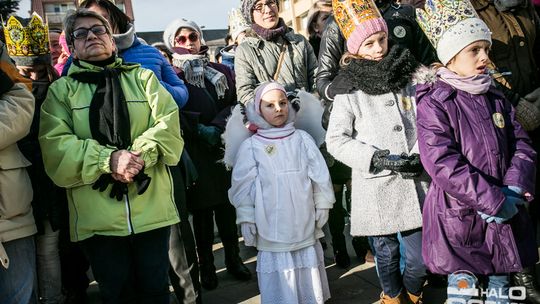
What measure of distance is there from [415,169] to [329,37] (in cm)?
152

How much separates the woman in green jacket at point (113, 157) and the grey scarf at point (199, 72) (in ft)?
3.77

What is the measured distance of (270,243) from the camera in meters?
3.25

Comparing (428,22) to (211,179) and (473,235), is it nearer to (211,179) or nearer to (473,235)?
(473,235)

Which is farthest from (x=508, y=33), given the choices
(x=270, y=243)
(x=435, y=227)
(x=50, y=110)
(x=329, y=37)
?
(x=50, y=110)

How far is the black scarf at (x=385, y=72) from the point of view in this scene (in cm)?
306

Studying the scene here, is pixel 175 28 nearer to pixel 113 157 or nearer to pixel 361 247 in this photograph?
pixel 113 157

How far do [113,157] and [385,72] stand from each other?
1.82 meters

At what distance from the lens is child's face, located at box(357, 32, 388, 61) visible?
10.3ft

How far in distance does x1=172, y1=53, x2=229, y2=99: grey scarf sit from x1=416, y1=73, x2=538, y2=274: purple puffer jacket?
1.96 meters

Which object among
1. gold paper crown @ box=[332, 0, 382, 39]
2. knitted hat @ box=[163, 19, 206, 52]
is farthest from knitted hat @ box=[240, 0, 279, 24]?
gold paper crown @ box=[332, 0, 382, 39]

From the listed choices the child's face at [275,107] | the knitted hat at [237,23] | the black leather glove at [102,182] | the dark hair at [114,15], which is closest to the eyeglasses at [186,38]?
the dark hair at [114,15]

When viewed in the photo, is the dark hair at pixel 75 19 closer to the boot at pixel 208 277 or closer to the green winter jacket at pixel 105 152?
the green winter jacket at pixel 105 152

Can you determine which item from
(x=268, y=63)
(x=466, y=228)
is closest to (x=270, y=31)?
(x=268, y=63)

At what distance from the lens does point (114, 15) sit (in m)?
3.20
